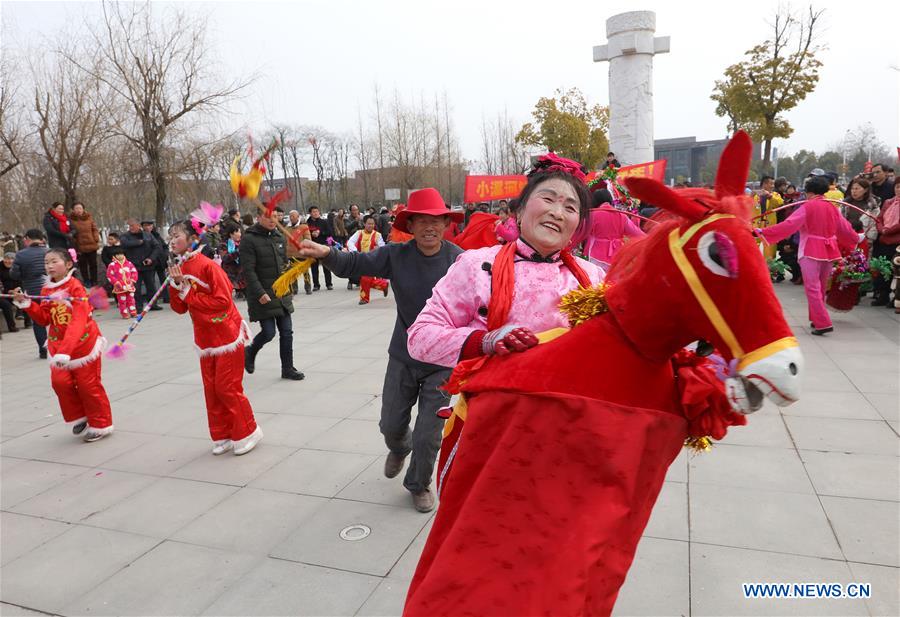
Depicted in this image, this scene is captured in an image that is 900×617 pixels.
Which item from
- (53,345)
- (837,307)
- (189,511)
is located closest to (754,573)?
(189,511)

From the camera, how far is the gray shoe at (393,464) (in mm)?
3641

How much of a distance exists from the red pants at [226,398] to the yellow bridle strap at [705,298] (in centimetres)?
372

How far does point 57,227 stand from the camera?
38.4 feet

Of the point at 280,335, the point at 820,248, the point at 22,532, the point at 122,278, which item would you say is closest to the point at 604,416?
the point at 22,532

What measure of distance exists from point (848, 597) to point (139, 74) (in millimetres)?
17995

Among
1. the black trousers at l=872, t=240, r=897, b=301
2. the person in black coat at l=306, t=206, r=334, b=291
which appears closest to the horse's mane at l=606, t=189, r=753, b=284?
the black trousers at l=872, t=240, r=897, b=301

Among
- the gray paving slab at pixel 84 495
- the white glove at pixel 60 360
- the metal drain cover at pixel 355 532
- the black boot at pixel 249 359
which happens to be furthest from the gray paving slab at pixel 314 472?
the black boot at pixel 249 359

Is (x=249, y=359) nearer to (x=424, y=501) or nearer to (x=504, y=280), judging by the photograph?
(x=424, y=501)

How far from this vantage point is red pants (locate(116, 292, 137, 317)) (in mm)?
11676

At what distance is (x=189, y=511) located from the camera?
356cm

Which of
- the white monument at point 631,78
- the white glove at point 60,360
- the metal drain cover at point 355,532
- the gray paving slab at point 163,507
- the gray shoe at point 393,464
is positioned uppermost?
the white monument at point 631,78

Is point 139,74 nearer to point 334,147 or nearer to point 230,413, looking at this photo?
point 230,413

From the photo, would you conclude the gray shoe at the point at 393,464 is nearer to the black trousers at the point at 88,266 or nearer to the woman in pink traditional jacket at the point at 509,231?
the woman in pink traditional jacket at the point at 509,231

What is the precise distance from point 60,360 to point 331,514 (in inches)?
112
